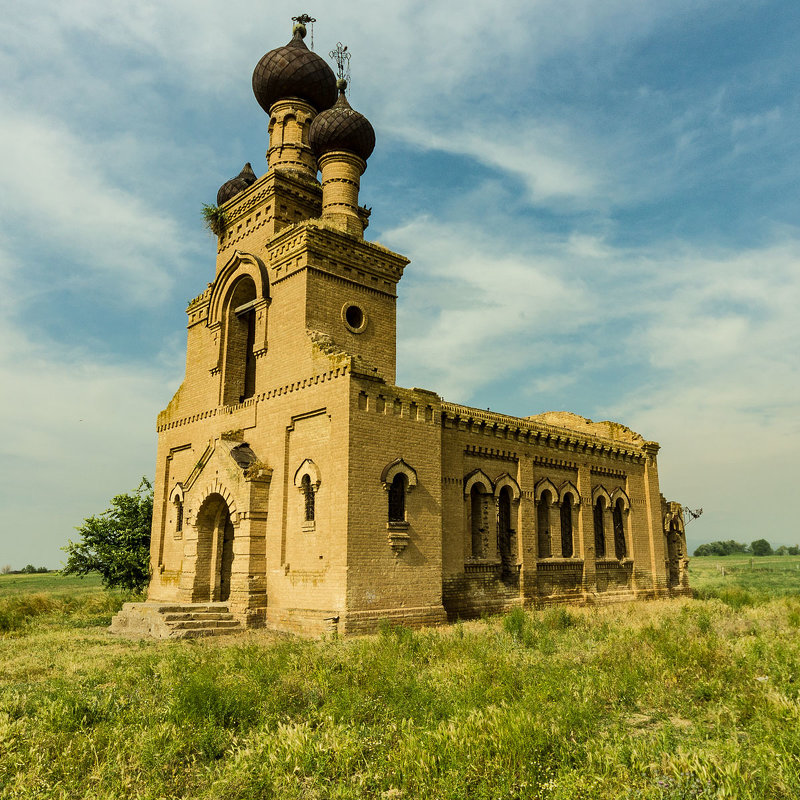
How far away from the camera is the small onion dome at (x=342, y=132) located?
19562mm

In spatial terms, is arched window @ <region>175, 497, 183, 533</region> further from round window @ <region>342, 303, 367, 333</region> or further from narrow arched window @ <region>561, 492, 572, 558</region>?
narrow arched window @ <region>561, 492, 572, 558</region>

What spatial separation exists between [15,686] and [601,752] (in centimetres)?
843

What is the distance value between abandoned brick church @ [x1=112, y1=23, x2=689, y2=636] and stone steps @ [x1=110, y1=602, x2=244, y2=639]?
5 cm

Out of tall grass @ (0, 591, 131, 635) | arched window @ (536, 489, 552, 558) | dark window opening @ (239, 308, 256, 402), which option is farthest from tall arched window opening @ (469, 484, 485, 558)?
tall grass @ (0, 591, 131, 635)

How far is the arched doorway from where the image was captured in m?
18.0

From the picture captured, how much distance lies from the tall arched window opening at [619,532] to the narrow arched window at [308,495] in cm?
1254

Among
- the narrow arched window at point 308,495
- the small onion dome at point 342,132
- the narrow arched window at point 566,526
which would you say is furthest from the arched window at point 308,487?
the small onion dome at point 342,132

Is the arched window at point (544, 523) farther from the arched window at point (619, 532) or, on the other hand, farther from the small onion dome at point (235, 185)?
the small onion dome at point (235, 185)

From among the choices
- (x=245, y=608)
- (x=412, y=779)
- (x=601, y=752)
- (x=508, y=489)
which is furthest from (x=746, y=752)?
(x=508, y=489)

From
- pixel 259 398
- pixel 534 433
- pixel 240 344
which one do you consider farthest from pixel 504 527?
pixel 240 344

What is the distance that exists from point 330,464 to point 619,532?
13.2m

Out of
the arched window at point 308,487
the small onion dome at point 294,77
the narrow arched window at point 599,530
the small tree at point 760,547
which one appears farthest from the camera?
the small tree at point 760,547

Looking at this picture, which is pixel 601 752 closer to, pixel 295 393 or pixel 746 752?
pixel 746 752

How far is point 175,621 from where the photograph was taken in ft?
49.1
